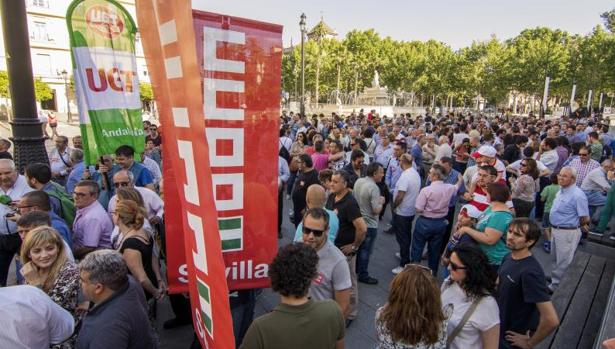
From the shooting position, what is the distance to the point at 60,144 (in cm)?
686

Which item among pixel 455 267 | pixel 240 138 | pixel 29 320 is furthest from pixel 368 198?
pixel 29 320

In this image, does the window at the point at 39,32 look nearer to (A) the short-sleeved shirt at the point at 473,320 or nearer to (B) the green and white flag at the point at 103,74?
(B) the green and white flag at the point at 103,74

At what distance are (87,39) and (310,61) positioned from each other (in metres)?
49.6

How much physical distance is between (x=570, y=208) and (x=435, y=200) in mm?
1856

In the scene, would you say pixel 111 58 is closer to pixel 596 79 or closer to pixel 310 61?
pixel 596 79

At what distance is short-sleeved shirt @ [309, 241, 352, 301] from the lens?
2881 mm

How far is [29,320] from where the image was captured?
6.63ft

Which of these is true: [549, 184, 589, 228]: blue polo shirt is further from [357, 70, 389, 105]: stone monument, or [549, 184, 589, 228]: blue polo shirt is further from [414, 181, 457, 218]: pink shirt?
[357, 70, 389, 105]: stone monument

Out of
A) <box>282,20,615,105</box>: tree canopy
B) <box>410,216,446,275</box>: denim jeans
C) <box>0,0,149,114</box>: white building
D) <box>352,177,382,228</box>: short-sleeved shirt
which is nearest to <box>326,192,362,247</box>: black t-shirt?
<box>352,177,382,228</box>: short-sleeved shirt

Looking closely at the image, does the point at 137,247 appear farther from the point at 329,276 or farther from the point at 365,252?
the point at 365,252

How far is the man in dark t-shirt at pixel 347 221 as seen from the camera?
420 centimetres

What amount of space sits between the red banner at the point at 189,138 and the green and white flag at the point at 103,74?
3459 millimetres

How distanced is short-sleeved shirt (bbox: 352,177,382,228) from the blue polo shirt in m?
2.45

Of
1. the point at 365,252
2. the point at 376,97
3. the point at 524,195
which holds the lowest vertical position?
the point at 365,252
